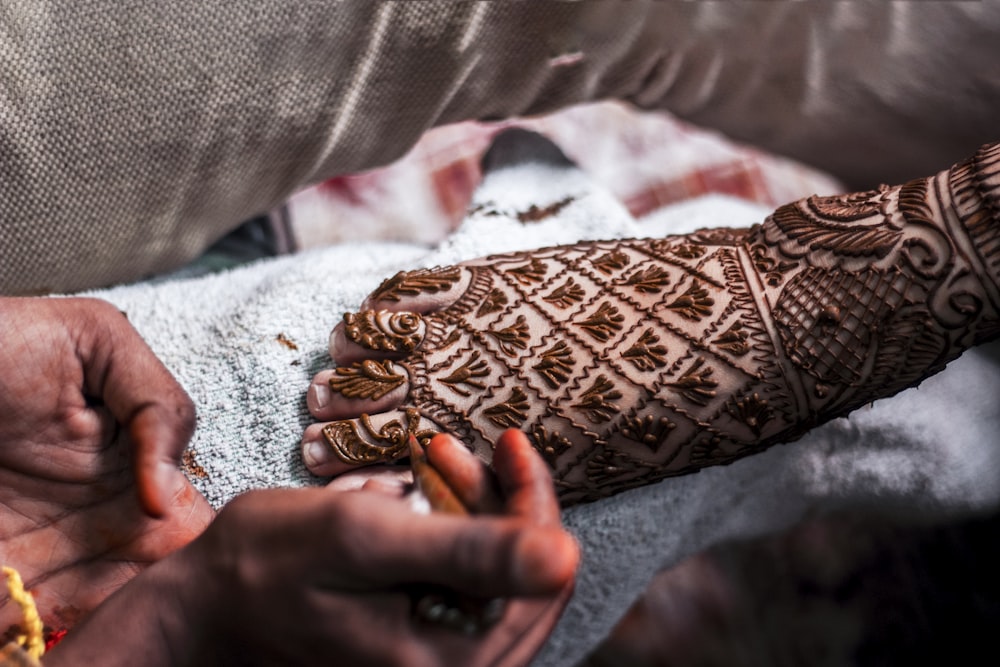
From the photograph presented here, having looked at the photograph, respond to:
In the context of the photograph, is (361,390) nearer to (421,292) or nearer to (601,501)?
(421,292)

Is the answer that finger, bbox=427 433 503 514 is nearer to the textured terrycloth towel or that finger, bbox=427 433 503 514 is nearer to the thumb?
the thumb

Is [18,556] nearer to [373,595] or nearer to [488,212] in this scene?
[373,595]

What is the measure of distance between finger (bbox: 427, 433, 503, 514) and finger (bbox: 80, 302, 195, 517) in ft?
0.68

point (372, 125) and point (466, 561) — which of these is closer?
point (466, 561)

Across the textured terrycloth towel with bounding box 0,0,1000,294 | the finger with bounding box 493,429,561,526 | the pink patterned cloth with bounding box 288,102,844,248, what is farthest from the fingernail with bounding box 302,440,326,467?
the pink patterned cloth with bounding box 288,102,844,248

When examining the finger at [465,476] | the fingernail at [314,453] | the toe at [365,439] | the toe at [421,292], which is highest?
the finger at [465,476]

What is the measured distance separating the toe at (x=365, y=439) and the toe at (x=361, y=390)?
0.01 meters

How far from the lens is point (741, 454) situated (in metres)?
0.66

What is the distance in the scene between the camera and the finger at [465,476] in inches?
18.3

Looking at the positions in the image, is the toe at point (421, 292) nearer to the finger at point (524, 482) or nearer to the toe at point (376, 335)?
the toe at point (376, 335)

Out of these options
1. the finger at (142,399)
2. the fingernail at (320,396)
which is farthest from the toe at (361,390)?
the finger at (142,399)

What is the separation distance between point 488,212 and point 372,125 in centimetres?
16

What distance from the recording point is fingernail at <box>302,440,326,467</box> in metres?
0.63

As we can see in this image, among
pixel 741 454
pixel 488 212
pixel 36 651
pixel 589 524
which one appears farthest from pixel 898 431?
pixel 36 651
